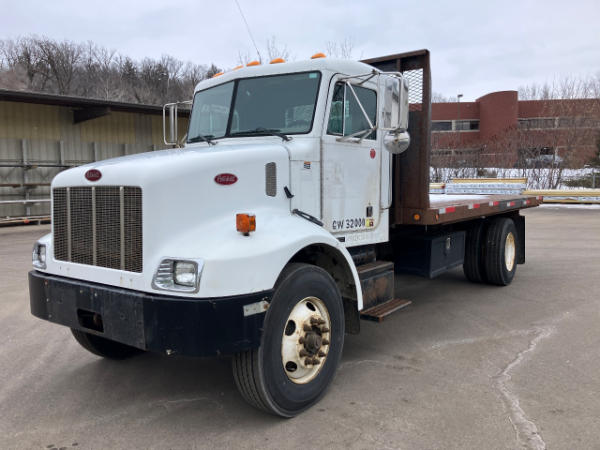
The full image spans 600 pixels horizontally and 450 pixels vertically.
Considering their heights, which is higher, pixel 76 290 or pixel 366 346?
pixel 76 290

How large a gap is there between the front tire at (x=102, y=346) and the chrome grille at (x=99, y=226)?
920mm

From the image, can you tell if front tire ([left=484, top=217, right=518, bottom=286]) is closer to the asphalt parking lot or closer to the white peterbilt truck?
the asphalt parking lot

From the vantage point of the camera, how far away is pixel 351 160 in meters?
4.32

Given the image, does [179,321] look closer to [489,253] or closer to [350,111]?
[350,111]

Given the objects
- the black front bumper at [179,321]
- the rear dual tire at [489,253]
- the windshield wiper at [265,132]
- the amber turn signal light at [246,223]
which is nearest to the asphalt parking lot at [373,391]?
the black front bumper at [179,321]

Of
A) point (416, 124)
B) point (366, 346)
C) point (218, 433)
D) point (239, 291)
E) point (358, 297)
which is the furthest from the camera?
point (416, 124)

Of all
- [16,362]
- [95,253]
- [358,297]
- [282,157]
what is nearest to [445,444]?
[358,297]

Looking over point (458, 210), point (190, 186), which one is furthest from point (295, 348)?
point (458, 210)

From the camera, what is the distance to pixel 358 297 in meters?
4.03

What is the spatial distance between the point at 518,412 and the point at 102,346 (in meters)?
3.34

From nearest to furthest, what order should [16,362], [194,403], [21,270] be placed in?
1. [194,403]
2. [16,362]
3. [21,270]

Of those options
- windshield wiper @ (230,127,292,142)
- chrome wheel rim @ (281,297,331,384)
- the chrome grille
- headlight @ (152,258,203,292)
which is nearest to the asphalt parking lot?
chrome wheel rim @ (281,297,331,384)

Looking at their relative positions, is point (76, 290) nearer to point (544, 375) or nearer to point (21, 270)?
point (544, 375)

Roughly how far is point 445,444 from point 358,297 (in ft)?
4.36
